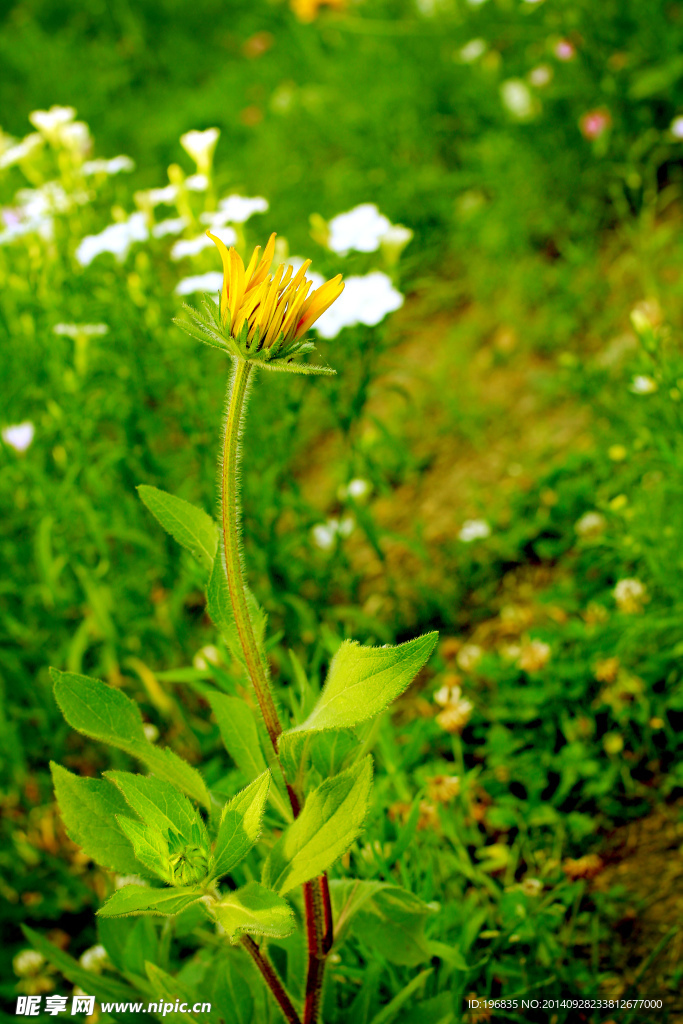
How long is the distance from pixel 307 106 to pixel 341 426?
2.50 m

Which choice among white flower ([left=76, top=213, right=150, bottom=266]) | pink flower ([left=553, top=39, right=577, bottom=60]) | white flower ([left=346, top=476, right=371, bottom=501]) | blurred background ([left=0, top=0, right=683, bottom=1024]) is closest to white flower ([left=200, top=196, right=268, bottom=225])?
blurred background ([left=0, top=0, right=683, bottom=1024])

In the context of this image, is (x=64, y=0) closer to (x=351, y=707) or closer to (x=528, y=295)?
(x=528, y=295)

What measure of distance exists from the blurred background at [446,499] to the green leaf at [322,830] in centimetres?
30

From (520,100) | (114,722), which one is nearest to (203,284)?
(114,722)

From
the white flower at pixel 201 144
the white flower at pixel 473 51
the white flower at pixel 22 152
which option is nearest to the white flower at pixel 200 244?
the white flower at pixel 201 144

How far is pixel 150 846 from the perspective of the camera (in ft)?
2.26

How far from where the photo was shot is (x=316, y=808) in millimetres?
702

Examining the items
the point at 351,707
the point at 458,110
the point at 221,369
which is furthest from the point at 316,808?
the point at 458,110

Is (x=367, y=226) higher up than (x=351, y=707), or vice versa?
Answer: (x=367, y=226)

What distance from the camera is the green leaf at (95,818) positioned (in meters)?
0.77

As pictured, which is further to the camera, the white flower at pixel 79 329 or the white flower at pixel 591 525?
the white flower at pixel 591 525

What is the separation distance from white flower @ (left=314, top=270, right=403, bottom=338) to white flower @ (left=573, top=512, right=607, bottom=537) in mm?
586

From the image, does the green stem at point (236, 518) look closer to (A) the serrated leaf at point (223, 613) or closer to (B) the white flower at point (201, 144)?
(A) the serrated leaf at point (223, 613)

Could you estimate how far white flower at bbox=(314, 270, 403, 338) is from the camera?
136cm
